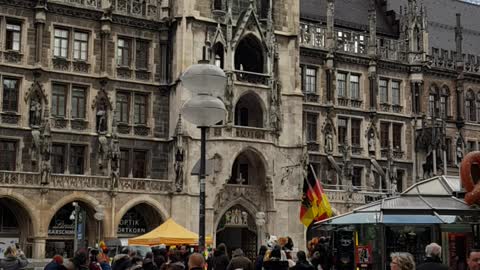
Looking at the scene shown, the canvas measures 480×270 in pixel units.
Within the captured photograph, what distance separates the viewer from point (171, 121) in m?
37.8

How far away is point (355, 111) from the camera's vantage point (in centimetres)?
4425

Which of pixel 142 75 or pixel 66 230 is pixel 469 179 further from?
Result: pixel 142 75

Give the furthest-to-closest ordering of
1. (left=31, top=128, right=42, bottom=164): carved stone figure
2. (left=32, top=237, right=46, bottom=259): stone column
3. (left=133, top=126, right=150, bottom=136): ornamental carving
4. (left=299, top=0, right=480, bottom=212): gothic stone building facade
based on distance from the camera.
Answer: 1. (left=299, top=0, right=480, bottom=212): gothic stone building facade
2. (left=133, top=126, right=150, bottom=136): ornamental carving
3. (left=31, top=128, right=42, bottom=164): carved stone figure
4. (left=32, top=237, right=46, bottom=259): stone column

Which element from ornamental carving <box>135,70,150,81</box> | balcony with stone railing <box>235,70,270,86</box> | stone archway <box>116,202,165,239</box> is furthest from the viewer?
ornamental carving <box>135,70,150,81</box>

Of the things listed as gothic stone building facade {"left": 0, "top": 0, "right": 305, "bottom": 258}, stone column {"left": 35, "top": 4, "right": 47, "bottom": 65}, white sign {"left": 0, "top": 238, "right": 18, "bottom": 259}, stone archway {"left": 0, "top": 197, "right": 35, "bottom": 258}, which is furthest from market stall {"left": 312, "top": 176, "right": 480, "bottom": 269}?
stone column {"left": 35, "top": 4, "right": 47, "bottom": 65}

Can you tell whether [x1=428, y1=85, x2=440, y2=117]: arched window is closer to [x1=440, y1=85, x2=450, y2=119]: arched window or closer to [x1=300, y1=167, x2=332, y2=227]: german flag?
[x1=440, y1=85, x2=450, y2=119]: arched window

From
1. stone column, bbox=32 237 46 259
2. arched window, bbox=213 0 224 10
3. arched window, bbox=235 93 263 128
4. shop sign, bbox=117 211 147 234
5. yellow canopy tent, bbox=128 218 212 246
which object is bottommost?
stone column, bbox=32 237 46 259

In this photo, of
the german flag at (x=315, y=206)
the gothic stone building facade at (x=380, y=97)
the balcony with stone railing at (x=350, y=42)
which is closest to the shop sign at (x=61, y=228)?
the german flag at (x=315, y=206)

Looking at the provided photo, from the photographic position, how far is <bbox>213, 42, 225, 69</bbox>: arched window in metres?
37.1

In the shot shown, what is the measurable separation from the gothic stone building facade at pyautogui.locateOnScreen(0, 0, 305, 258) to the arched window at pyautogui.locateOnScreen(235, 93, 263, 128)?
0.09 metres

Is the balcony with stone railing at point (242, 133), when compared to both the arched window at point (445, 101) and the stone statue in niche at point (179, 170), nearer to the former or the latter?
the stone statue in niche at point (179, 170)

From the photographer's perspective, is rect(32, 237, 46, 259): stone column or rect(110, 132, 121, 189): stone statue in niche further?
rect(110, 132, 121, 189): stone statue in niche

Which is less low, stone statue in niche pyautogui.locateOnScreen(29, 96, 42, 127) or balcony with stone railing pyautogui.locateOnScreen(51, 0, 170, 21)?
balcony with stone railing pyautogui.locateOnScreen(51, 0, 170, 21)

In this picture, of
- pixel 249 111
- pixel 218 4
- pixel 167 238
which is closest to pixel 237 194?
pixel 249 111
